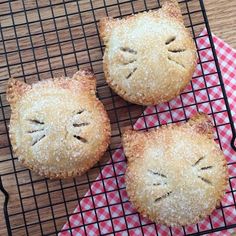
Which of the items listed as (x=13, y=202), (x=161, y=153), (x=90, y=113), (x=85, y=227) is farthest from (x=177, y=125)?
(x=13, y=202)

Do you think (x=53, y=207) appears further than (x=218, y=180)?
Yes

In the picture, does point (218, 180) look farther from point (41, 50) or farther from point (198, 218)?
point (41, 50)

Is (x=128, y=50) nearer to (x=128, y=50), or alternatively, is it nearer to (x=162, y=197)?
(x=128, y=50)

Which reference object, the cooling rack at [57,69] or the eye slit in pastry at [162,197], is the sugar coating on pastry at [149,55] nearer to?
the cooling rack at [57,69]

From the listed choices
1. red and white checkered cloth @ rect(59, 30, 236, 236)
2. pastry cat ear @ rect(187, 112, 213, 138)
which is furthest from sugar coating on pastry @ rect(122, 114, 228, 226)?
red and white checkered cloth @ rect(59, 30, 236, 236)

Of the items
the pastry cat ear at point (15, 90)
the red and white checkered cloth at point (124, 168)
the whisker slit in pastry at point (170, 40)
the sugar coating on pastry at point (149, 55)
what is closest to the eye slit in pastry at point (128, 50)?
the sugar coating on pastry at point (149, 55)
